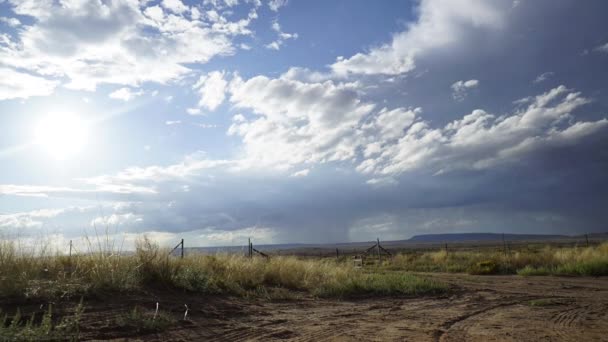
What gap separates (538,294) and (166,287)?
1217 centimetres

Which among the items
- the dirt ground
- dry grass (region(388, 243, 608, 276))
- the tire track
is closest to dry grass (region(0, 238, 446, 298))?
the dirt ground

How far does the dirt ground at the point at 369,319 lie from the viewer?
777 centimetres

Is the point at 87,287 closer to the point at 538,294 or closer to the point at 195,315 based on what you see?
the point at 195,315

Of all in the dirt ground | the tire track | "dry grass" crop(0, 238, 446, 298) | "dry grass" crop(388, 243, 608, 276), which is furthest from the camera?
"dry grass" crop(388, 243, 608, 276)

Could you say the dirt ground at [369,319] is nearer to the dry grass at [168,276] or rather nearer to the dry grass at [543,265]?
the dry grass at [168,276]

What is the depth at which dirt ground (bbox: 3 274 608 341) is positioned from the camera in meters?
7.77

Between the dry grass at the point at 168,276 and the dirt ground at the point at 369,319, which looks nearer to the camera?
the dirt ground at the point at 369,319

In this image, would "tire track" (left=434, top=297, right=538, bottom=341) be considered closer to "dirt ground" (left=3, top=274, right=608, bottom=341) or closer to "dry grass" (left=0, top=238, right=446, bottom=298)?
"dirt ground" (left=3, top=274, right=608, bottom=341)

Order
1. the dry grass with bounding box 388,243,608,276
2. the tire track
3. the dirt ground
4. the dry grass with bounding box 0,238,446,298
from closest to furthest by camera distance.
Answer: the dirt ground
the tire track
the dry grass with bounding box 0,238,446,298
the dry grass with bounding box 388,243,608,276

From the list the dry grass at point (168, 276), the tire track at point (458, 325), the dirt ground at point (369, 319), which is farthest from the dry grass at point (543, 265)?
the tire track at point (458, 325)

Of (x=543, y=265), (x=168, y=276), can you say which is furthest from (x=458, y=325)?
(x=543, y=265)

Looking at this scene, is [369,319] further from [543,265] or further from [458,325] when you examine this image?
[543,265]

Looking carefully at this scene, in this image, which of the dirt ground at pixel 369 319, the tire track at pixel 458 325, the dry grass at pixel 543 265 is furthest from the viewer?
the dry grass at pixel 543 265

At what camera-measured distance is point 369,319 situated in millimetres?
9969
